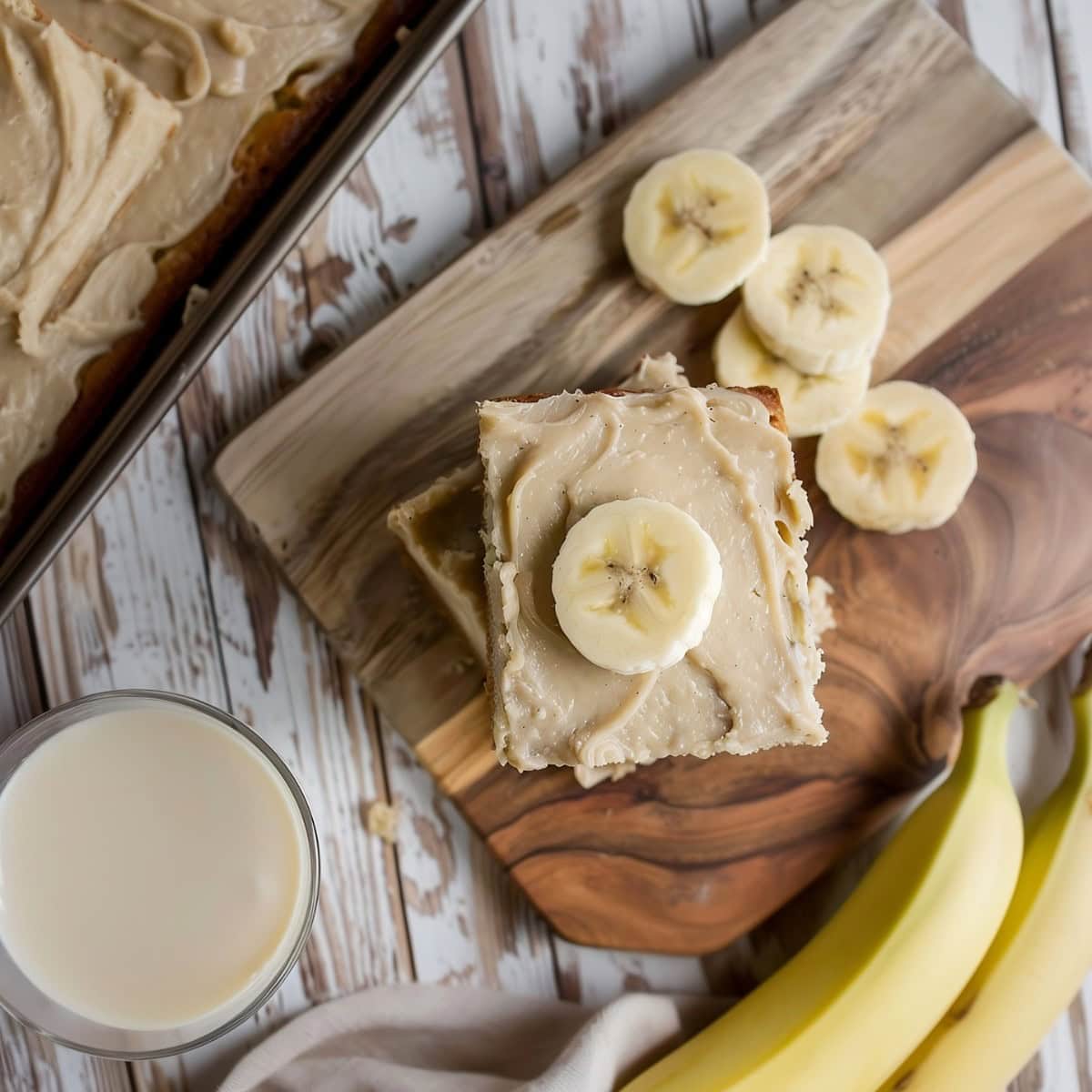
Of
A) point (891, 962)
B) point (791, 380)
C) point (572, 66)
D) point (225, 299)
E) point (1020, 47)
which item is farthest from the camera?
point (1020, 47)

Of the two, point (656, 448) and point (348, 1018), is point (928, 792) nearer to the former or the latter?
point (656, 448)

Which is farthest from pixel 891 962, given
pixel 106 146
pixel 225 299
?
pixel 106 146

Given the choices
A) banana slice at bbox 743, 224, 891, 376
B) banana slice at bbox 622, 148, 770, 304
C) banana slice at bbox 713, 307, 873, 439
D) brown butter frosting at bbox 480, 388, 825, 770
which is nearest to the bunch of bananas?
brown butter frosting at bbox 480, 388, 825, 770

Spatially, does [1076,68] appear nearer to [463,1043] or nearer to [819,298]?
[819,298]

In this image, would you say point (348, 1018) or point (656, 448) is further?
point (348, 1018)

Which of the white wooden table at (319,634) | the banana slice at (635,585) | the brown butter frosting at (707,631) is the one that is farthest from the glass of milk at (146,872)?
the banana slice at (635,585)

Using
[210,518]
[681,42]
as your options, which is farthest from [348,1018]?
[681,42]

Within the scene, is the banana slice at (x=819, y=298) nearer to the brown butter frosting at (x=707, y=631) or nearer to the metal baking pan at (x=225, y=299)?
the brown butter frosting at (x=707, y=631)
